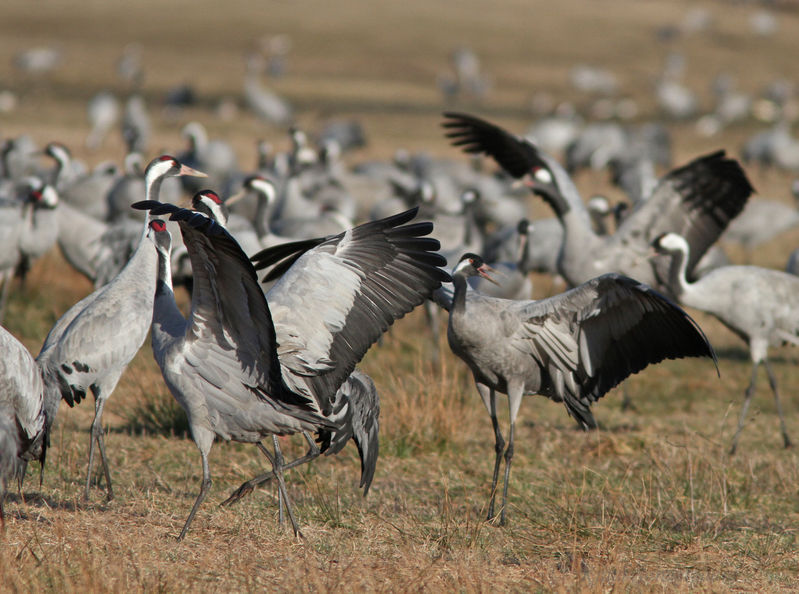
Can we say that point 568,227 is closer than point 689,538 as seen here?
No

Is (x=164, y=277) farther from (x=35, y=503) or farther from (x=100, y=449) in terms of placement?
(x=35, y=503)

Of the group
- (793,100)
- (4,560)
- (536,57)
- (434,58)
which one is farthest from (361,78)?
(4,560)

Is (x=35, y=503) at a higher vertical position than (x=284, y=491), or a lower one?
lower

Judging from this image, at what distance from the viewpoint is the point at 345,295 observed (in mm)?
4723

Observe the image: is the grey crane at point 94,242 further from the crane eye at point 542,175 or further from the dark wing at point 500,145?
the crane eye at point 542,175

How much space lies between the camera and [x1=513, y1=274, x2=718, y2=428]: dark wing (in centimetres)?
501

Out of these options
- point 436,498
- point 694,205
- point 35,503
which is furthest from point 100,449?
point 694,205

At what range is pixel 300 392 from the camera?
471 cm

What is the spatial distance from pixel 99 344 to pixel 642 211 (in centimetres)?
463

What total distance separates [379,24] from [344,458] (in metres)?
36.9

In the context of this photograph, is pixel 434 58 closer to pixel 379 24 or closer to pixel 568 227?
pixel 379 24

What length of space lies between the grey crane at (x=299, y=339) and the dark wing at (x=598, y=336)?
2.72 ft

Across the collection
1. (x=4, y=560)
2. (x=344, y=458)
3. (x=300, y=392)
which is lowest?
(x=344, y=458)

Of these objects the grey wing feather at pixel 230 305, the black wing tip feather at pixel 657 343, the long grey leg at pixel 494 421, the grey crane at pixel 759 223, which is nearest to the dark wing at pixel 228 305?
the grey wing feather at pixel 230 305
